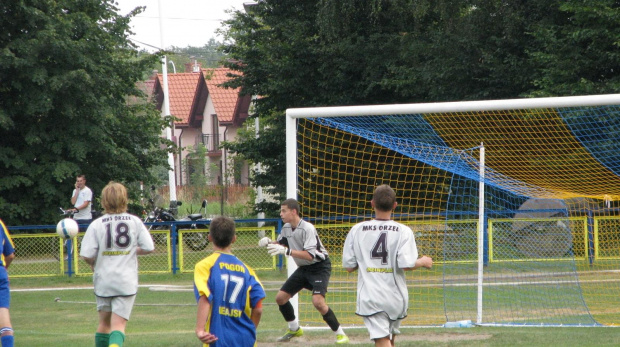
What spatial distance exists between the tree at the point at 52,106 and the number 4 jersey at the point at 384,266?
1558cm

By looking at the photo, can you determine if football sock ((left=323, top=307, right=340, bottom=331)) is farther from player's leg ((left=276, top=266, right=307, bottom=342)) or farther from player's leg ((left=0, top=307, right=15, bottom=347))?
player's leg ((left=0, top=307, right=15, bottom=347))

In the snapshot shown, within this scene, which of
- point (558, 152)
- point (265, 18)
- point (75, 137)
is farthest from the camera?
point (265, 18)

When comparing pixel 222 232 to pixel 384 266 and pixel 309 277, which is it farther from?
pixel 309 277

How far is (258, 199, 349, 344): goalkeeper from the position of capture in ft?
27.9

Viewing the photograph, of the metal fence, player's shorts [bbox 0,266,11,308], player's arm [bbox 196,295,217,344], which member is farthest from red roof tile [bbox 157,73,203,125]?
player's arm [bbox 196,295,217,344]

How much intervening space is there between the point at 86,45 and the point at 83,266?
276 inches

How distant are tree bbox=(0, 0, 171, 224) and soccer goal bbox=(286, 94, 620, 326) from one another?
22.5ft

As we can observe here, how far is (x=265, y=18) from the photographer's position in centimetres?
2534

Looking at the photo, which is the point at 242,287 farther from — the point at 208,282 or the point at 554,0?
the point at 554,0

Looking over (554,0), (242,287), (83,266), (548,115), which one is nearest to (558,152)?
(548,115)

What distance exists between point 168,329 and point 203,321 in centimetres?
550

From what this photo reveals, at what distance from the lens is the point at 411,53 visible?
887 inches

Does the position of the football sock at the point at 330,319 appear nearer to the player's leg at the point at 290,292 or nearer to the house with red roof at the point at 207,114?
the player's leg at the point at 290,292

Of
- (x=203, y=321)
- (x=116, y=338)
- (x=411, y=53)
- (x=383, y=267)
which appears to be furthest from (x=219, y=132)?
(x=203, y=321)
